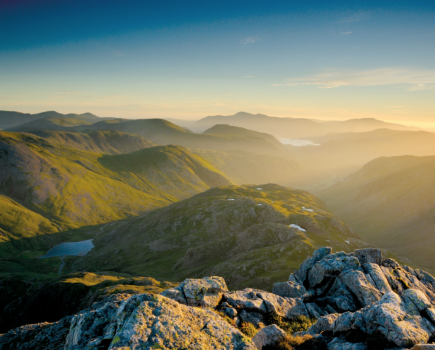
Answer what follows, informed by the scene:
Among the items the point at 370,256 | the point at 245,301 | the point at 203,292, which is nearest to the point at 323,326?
the point at 245,301

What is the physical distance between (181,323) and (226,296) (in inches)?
445

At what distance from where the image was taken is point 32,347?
141 feet

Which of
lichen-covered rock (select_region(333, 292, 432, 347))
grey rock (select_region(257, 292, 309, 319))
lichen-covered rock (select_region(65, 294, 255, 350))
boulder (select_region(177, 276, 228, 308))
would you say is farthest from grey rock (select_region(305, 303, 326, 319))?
lichen-covered rock (select_region(65, 294, 255, 350))

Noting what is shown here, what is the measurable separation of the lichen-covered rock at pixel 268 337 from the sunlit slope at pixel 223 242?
62333 mm

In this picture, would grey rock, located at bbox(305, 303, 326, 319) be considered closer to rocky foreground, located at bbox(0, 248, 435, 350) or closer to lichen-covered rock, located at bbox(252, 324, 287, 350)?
rocky foreground, located at bbox(0, 248, 435, 350)

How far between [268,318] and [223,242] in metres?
101

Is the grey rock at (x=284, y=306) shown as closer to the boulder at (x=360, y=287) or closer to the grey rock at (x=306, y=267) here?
the boulder at (x=360, y=287)

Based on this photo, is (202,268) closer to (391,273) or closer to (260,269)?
(260,269)

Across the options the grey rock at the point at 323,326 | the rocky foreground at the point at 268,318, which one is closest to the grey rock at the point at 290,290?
the rocky foreground at the point at 268,318

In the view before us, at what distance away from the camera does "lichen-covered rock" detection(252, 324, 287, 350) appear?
20469 mm

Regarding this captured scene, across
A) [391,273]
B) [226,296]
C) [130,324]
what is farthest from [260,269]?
[130,324]

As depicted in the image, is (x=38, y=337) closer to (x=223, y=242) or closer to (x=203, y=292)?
(x=203, y=292)

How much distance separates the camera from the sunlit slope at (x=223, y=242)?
97.8m

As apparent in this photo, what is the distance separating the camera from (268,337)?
68.1 feet
